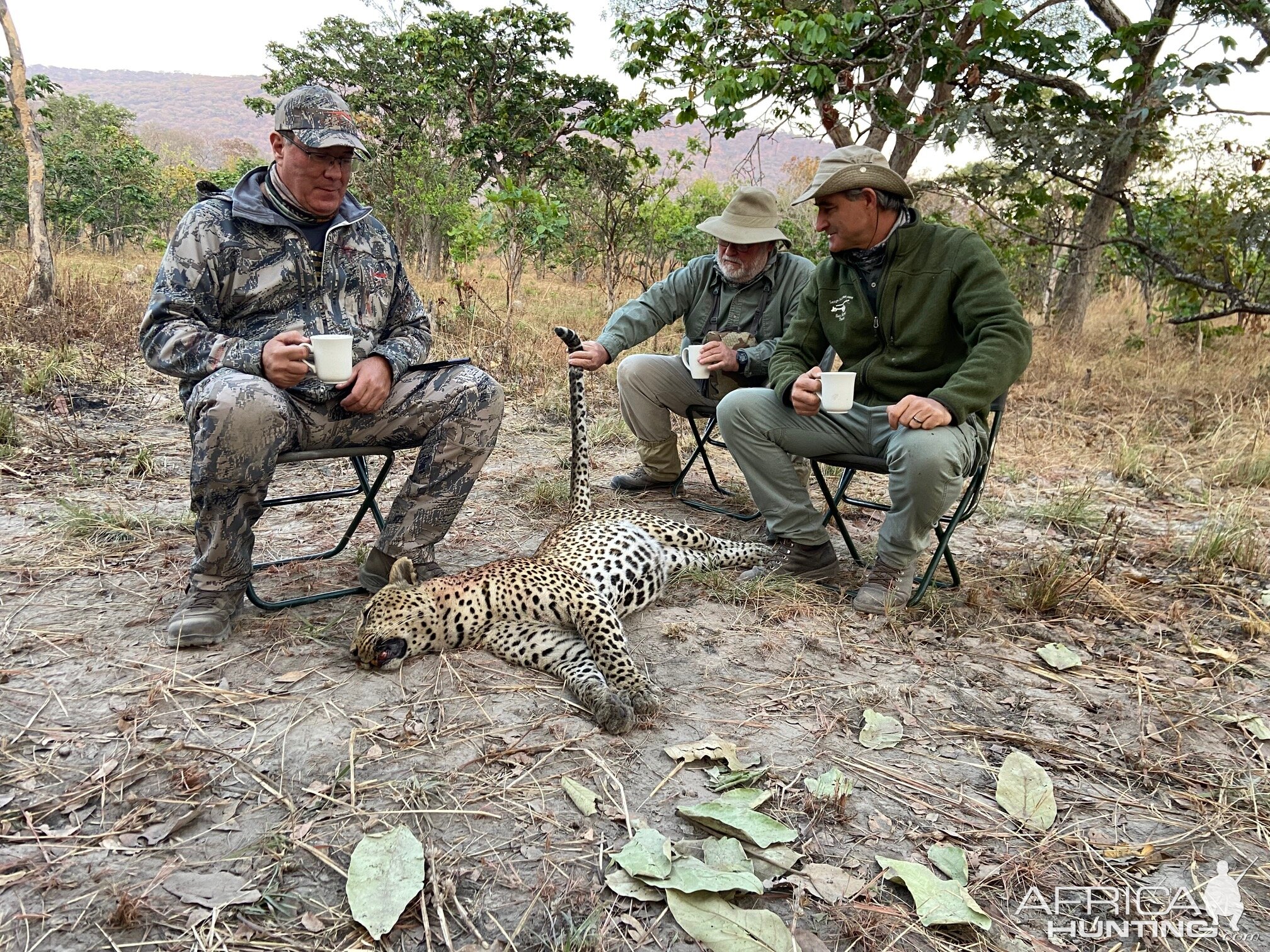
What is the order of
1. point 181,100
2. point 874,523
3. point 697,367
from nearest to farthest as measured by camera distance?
point 697,367
point 874,523
point 181,100

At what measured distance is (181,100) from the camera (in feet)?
480

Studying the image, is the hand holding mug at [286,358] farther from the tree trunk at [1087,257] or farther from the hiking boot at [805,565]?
the tree trunk at [1087,257]

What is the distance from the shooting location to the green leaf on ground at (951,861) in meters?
2.07

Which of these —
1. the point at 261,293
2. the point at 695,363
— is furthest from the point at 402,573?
the point at 695,363

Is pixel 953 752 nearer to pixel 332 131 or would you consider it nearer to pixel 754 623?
pixel 754 623

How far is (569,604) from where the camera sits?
3.34m

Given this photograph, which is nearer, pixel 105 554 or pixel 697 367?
pixel 105 554

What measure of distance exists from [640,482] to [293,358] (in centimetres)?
291

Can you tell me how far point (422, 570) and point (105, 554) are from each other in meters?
1.61

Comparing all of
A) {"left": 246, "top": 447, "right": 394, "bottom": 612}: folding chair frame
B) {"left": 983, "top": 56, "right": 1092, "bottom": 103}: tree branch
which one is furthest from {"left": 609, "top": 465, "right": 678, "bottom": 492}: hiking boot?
{"left": 983, "top": 56, "right": 1092, "bottom": 103}: tree branch

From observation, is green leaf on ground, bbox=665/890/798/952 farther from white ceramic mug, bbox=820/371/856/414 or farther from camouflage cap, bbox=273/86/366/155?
camouflage cap, bbox=273/86/366/155

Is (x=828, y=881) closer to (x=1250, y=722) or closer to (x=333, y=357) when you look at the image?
(x=1250, y=722)

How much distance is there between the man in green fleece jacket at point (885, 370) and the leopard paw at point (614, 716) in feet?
4.84

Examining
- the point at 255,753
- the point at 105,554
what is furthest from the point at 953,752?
the point at 105,554
